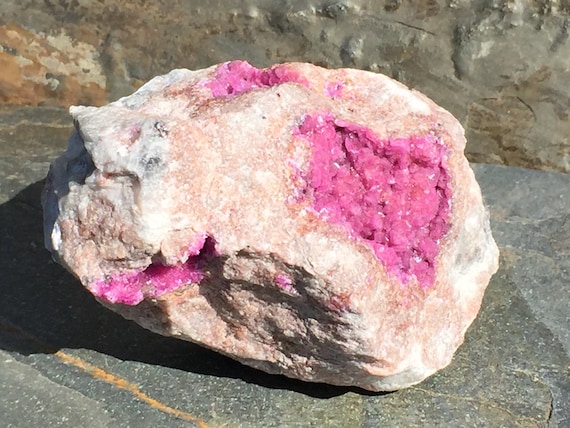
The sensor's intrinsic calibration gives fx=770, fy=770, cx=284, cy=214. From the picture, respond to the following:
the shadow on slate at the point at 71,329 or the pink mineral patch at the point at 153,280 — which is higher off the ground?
the pink mineral patch at the point at 153,280

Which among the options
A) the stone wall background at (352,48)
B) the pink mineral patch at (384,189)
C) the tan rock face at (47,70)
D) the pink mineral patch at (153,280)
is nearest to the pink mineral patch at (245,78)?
the pink mineral patch at (384,189)

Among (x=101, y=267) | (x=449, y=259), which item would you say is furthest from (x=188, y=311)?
(x=449, y=259)

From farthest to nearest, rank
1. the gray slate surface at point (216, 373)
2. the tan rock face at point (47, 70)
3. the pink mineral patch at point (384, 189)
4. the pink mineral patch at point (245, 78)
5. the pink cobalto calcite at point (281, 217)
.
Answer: the tan rock face at point (47, 70) < the gray slate surface at point (216, 373) < the pink mineral patch at point (245, 78) < the pink mineral patch at point (384, 189) < the pink cobalto calcite at point (281, 217)

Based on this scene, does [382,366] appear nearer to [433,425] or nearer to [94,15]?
[433,425]

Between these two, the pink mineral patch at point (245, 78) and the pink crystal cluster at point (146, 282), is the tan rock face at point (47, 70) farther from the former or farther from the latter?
the pink crystal cluster at point (146, 282)

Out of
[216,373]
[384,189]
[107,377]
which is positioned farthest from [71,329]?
[384,189]
